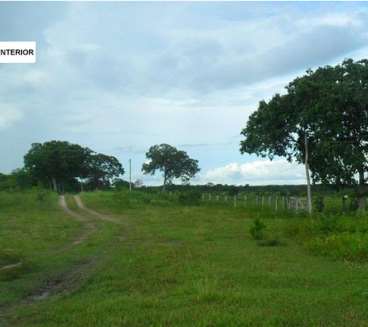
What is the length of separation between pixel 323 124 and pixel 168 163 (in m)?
49.5

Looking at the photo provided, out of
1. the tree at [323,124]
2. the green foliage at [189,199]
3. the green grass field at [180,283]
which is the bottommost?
the green grass field at [180,283]

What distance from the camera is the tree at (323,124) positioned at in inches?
1272

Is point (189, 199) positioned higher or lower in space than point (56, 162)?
lower

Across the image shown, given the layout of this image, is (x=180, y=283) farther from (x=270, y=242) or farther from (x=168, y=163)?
(x=168, y=163)

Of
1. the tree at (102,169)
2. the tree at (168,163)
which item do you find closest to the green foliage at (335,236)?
the tree at (168,163)

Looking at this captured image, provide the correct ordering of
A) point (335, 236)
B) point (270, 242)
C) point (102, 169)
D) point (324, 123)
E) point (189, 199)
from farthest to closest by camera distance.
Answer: point (102, 169) → point (189, 199) → point (324, 123) → point (270, 242) → point (335, 236)


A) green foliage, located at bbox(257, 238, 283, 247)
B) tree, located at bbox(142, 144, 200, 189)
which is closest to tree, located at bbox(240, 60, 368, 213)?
green foliage, located at bbox(257, 238, 283, 247)

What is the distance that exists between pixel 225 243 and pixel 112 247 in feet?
10.8

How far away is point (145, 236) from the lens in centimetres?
2155

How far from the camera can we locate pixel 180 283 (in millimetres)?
10547

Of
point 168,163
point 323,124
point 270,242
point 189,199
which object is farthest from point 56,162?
point 270,242

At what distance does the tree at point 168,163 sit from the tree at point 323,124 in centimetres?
4468

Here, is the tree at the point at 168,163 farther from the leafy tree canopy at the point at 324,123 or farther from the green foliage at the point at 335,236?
the green foliage at the point at 335,236

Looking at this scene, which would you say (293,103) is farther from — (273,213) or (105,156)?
(105,156)
